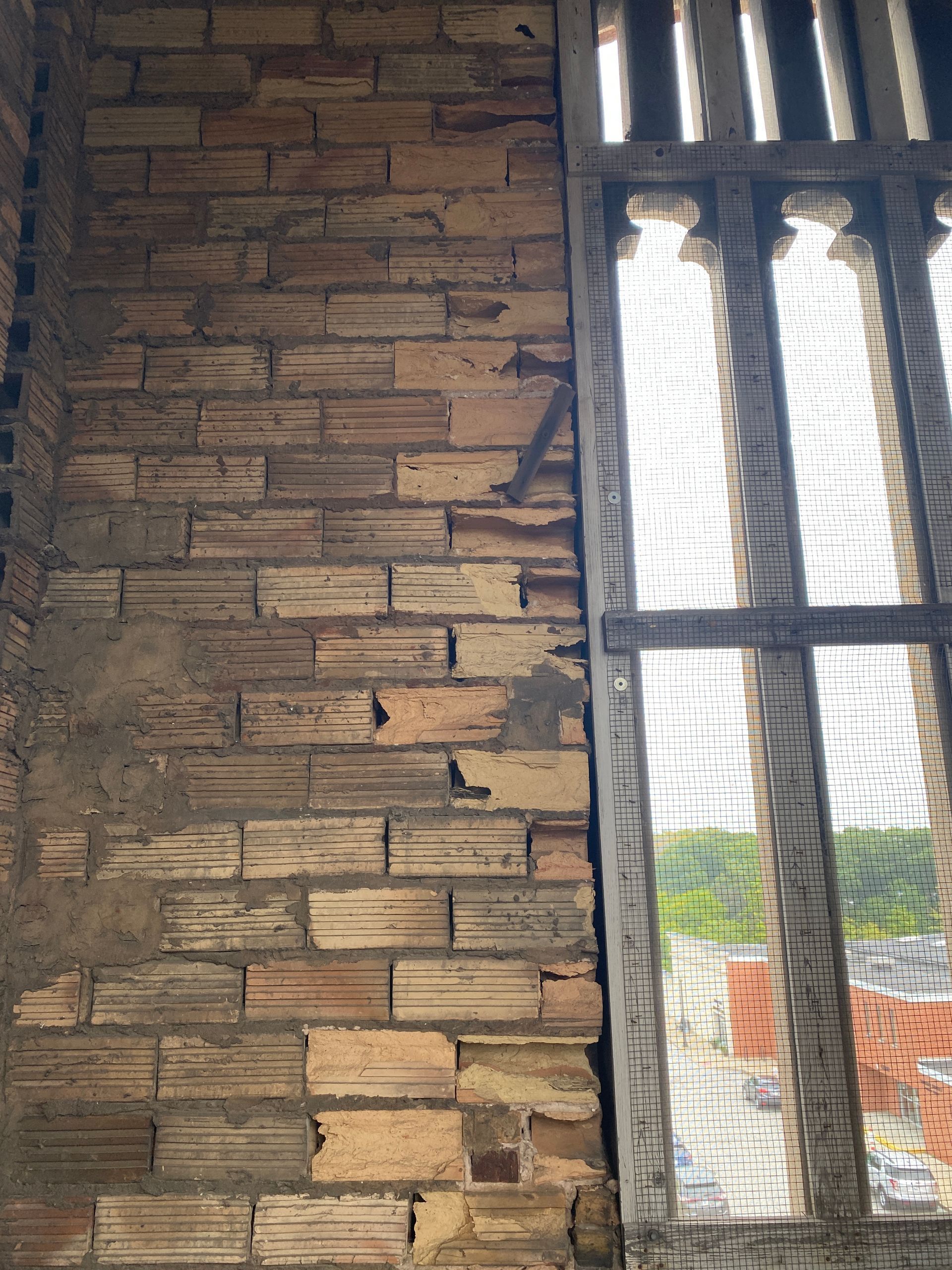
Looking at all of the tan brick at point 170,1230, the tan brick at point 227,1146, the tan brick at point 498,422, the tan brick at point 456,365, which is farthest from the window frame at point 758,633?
the tan brick at point 170,1230

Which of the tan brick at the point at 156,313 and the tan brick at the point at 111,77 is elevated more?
the tan brick at the point at 111,77

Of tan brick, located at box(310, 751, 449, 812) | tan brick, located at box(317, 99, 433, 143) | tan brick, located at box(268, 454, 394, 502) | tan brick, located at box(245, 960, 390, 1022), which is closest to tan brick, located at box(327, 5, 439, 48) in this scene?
tan brick, located at box(317, 99, 433, 143)

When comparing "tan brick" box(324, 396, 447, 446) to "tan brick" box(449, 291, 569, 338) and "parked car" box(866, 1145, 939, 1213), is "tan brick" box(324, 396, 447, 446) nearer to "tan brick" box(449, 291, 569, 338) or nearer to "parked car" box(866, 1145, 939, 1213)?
"tan brick" box(449, 291, 569, 338)

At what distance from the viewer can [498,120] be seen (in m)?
2.56

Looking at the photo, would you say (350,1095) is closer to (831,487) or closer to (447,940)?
(447,940)

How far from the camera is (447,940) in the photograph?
206 centimetres

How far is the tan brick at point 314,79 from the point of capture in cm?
258

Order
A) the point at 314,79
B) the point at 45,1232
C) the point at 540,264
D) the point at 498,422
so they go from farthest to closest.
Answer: the point at 314,79, the point at 540,264, the point at 498,422, the point at 45,1232

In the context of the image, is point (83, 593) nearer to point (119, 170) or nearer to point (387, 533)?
point (387, 533)

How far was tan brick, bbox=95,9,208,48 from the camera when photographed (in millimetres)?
2609

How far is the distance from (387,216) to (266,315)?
0.44m

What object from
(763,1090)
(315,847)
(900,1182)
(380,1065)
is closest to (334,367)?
(315,847)

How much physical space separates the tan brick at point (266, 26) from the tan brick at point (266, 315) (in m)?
0.82

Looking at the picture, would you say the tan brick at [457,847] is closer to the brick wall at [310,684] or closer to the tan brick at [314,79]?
the brick wall at [310,684]
